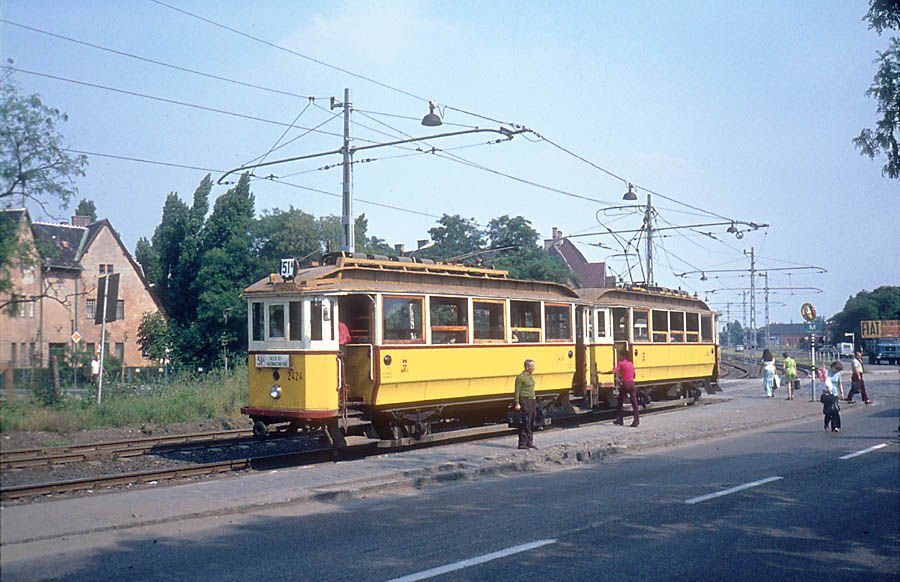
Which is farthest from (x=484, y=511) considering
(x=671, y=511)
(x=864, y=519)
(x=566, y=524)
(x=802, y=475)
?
(x=802, y=475)

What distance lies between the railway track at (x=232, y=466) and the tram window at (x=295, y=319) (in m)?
2.09

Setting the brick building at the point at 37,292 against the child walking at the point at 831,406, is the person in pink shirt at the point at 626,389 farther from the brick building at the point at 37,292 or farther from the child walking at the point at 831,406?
the brick building at the point at 37,292

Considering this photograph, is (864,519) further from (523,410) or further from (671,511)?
(523,410)

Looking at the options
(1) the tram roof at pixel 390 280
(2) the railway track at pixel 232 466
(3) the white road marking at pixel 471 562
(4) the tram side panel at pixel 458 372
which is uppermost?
(1) the tram roof at pixel 390 280

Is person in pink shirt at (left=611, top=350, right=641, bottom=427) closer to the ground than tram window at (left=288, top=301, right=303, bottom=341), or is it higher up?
closer to the ground

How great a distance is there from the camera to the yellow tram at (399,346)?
48.4 ft

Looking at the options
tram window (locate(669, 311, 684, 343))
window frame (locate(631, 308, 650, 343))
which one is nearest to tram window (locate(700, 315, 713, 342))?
tram window (locate(669, 311, 684, 343))

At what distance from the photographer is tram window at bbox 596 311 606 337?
2209 centimetres

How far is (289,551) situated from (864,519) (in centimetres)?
618

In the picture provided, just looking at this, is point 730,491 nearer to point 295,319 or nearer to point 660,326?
point 295,319

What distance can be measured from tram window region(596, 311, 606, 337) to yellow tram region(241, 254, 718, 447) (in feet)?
4.08

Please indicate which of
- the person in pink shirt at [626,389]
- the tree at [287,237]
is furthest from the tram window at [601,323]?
the tree at [287,237]

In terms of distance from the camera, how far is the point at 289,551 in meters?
8.20

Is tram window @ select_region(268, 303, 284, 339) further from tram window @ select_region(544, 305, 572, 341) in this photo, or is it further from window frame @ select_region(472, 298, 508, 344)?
tram window @ select_region(544, 305, 572, 341)
